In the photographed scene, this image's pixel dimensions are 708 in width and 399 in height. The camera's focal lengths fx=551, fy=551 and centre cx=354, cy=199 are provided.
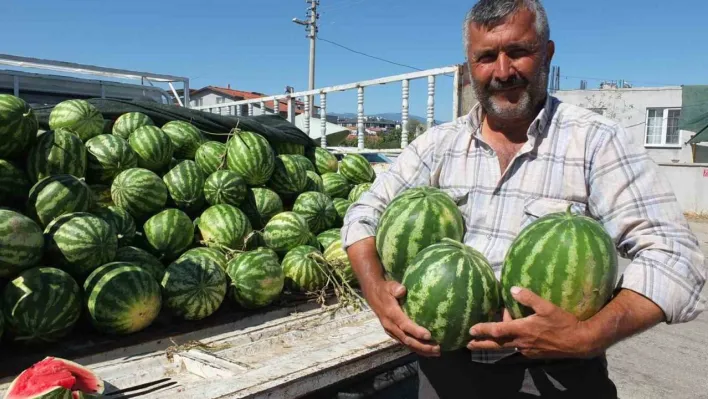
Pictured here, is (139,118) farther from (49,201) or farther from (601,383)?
(601,383)

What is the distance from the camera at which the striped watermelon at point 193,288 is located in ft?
9.96

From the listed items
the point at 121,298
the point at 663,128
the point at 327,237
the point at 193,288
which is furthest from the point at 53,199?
the point at 663,128

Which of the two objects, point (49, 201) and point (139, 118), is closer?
point (49, 201)

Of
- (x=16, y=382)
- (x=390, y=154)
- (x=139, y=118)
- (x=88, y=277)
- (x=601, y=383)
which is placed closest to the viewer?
(x=601, y=383)

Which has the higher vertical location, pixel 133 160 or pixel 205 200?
pixel 133 160

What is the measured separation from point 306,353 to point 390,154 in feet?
12.0

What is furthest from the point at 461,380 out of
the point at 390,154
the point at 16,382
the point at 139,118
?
the point at 390,154

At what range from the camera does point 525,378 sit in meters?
1.99

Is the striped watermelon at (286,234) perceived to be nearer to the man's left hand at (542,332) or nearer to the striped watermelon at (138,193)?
the striped watermelon at (138,193)

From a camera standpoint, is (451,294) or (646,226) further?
(646,226)

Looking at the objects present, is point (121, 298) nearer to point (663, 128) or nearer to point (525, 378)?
point (525, 378)

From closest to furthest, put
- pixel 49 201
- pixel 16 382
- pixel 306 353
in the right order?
1. pixel 16 382
2. pixel 306 353
3. pixel 49 201

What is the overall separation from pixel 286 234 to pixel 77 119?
1.76 metres

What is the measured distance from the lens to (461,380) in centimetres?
216
